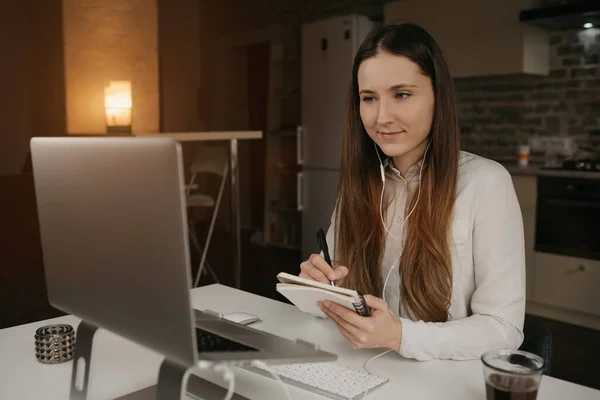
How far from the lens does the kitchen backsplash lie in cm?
373

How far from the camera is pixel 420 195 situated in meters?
1.35

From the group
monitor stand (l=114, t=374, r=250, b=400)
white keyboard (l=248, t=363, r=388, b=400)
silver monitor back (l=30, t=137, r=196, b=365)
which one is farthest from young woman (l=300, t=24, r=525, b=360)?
silver monitor back (l=30, t=137, r=196, b=365)

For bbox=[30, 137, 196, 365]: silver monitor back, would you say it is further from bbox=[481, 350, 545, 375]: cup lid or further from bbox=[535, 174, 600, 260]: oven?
bbox=[535, 174, 600, 260]: oven

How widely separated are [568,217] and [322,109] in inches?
81.8

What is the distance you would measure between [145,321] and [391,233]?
2.77 feet

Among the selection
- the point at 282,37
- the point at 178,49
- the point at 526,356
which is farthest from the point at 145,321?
the point at 282,37

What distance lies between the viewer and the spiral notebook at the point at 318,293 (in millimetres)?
929

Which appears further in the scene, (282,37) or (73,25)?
(282,37)

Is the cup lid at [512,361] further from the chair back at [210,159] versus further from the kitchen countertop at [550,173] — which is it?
the chair back at [210,159]

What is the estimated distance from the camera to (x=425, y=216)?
4.32 feet

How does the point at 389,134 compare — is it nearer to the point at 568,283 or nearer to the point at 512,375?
the point at 512,375

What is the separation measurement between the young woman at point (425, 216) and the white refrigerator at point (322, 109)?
9.90 feet

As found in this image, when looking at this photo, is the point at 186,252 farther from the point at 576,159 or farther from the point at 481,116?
the point at 481,116

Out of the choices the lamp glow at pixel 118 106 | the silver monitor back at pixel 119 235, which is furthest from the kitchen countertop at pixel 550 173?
the silver monitor back at pixel 119 235
